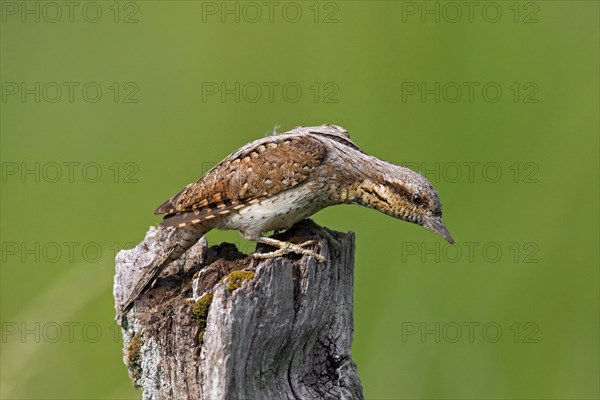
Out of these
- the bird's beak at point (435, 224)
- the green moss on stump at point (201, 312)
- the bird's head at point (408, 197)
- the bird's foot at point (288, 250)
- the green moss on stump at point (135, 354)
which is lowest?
the green moss on stump at point (135, 354)

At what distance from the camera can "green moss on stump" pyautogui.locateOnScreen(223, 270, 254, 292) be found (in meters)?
3.88

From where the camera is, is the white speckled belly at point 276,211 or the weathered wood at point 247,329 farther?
the white speckled belly at point 276,211

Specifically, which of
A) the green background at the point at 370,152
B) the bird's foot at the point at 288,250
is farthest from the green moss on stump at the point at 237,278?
the green background at the point at 370,152

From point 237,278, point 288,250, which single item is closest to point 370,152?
point 288,250

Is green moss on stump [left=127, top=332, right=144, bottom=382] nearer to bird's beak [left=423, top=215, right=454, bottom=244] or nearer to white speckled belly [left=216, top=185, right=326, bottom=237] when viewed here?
white speckled belly [left=216, top=185, right=326, bottom=237]

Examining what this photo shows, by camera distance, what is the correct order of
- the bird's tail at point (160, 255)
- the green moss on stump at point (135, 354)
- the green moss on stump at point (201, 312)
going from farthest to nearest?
the bird's tail at point (160, 255) → the green moss on stump at point (135, 354) → the green moss on stump at point (201, 312)

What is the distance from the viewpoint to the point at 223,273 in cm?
421

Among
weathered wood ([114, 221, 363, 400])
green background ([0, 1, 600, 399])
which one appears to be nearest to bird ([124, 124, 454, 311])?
weathered wood ([114, 221, 363, 400])

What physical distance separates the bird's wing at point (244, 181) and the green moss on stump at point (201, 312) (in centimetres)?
97

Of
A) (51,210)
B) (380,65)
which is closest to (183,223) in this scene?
(51,210)

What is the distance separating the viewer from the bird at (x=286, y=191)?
15.8 ft

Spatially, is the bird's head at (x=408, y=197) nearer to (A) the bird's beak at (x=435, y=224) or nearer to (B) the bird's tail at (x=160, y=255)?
(A) the bird's beak at (x=435, y=224)

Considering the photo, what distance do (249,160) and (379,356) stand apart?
2.20 meters

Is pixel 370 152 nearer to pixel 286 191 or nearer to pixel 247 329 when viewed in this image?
pixel 286 191
